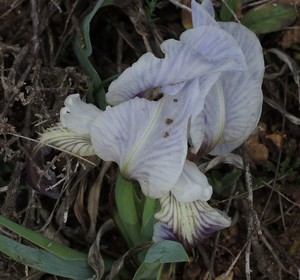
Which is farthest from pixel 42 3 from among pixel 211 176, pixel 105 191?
pixel 211 176

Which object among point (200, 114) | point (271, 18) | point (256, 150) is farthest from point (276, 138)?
point (200, 114)

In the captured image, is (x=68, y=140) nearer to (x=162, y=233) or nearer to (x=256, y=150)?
(x=162, y=233)

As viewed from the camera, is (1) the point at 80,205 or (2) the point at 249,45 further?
(1) the point at 80,205

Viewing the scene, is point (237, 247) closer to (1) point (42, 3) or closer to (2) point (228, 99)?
(2) point (228, 99)

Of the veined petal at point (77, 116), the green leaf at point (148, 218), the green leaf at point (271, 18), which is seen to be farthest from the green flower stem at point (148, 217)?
the green leaf at point (271, 18)

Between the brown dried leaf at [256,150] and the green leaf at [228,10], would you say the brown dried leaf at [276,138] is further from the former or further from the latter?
the green leaf at [228,10]

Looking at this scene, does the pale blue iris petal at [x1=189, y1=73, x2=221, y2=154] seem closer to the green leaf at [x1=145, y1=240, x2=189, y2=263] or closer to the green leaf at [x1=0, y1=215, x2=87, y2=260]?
the green leaf at [x1=145, y1=240, x2=189, y2=263]

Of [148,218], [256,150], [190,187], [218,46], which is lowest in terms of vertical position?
[256,150]
